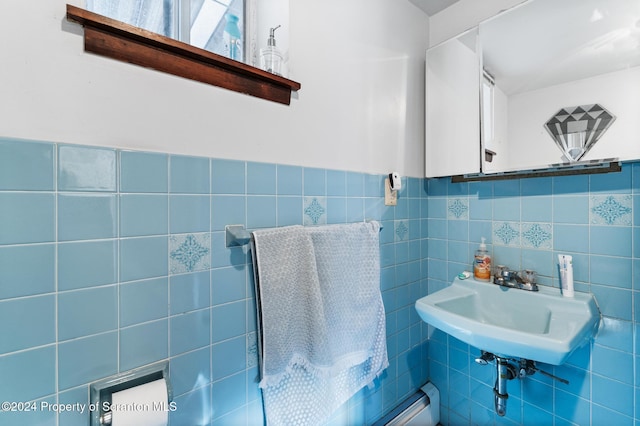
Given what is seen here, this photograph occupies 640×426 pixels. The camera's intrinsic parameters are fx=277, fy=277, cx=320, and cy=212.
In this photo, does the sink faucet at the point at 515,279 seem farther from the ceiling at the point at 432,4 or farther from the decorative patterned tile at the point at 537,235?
the ceiling at the point at 432,4

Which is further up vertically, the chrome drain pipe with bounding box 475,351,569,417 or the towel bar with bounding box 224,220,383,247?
the towel bar with bounding box 224,220,383,247

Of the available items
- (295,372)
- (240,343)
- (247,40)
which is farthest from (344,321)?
(247,40)

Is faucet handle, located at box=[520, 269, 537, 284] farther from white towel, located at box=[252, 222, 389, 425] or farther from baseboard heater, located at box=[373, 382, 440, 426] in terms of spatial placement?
baseboard heater, located at box=[373, 382, 440, 426]

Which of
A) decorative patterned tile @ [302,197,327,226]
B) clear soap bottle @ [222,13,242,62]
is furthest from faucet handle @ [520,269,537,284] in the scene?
clear soap bottle @ [222,13,242,62]

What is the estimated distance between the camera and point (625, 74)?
0.93m

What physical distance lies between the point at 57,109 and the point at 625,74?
164 cm

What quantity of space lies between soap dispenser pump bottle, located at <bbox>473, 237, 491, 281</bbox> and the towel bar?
1.05 meters

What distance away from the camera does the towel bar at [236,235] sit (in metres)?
0.80

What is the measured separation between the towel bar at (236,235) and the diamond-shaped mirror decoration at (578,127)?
1165mm

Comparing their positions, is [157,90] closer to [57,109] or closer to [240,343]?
[57,109]

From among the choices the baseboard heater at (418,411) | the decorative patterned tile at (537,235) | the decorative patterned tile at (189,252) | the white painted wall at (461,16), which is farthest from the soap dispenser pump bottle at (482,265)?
the decorative patterned tile at (189,252)

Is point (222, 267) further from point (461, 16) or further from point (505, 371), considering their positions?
point (461, 16)

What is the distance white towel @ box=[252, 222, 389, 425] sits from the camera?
834 millimetres

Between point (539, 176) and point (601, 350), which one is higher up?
point (539, 176)
